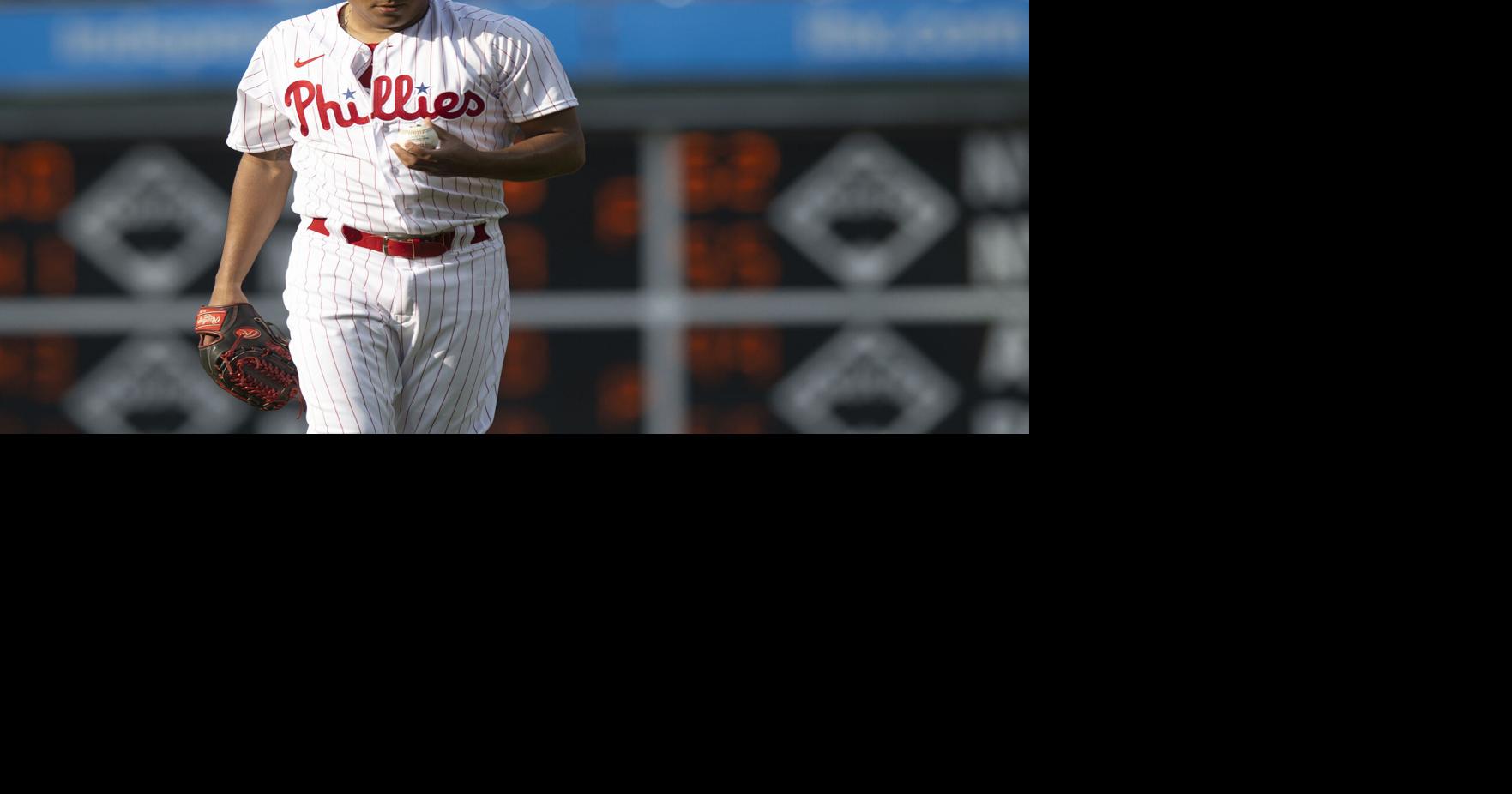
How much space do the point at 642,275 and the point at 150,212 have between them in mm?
1607

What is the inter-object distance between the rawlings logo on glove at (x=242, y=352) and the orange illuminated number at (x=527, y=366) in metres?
2.11

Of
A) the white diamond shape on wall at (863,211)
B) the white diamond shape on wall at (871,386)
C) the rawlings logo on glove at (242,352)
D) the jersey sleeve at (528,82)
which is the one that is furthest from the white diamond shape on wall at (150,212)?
the jersey sleeve at (528,82)

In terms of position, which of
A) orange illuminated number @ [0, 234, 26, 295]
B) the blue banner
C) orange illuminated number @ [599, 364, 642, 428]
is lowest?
orange illuminated number @ [599, 364, 642, 428]

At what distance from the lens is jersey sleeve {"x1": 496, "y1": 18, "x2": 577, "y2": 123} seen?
272 centimetres

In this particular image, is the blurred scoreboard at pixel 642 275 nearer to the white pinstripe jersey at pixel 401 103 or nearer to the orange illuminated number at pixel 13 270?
the orange illuminated number at pixel 13 270

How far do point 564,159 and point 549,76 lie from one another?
0.49ft

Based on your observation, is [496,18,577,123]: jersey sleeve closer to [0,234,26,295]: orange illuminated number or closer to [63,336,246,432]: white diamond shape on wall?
[63,336,246,432]: white diamond shape on wall

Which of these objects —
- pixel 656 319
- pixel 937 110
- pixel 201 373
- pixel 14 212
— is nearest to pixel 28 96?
pixel 14 212

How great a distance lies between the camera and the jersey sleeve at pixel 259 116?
2.77m

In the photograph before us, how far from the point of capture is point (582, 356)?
5.15 metres

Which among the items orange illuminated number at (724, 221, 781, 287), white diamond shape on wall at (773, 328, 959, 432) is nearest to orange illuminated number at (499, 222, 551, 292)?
orange illuminated number at (724, 221, 781, 287)

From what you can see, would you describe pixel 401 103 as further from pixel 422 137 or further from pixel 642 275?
pixel 642 275

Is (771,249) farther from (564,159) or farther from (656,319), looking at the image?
(564,159)

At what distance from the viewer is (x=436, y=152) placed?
8.56 feet
